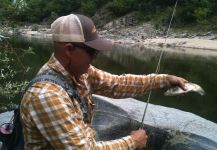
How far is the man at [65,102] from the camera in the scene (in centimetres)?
258

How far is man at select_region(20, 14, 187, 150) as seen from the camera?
258 cm

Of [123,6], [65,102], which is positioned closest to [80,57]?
[65,102]

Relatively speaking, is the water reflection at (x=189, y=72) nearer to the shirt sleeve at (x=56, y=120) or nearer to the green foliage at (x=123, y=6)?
the shirt sleeve at (x=56, y=120)

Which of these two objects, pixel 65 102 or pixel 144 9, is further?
pixel 144 9

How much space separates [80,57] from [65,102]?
10.1 inches

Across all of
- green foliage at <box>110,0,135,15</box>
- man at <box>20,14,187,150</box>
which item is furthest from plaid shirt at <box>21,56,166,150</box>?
green foliage at <box>110,0,135,15</box>

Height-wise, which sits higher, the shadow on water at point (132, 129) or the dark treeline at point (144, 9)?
the shadow on water at point (132, 129)

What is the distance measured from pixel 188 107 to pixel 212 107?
2.56 feet

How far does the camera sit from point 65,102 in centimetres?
263

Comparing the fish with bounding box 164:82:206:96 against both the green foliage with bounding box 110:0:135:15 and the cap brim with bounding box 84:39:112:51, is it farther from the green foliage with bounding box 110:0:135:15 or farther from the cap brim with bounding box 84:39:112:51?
the green foliage with bounding box 110:0:135:15

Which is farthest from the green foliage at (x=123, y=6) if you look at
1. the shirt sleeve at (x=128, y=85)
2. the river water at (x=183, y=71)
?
the shirt sleeve at (x=128, y=85)

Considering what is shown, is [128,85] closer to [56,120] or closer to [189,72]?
[56,120]

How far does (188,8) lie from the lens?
183 feet

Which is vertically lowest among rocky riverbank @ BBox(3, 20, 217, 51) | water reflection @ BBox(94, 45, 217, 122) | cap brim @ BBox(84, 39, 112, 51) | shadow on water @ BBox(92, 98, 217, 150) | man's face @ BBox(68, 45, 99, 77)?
rocky riverbank @ BBox(3, 20, 217, 51)
